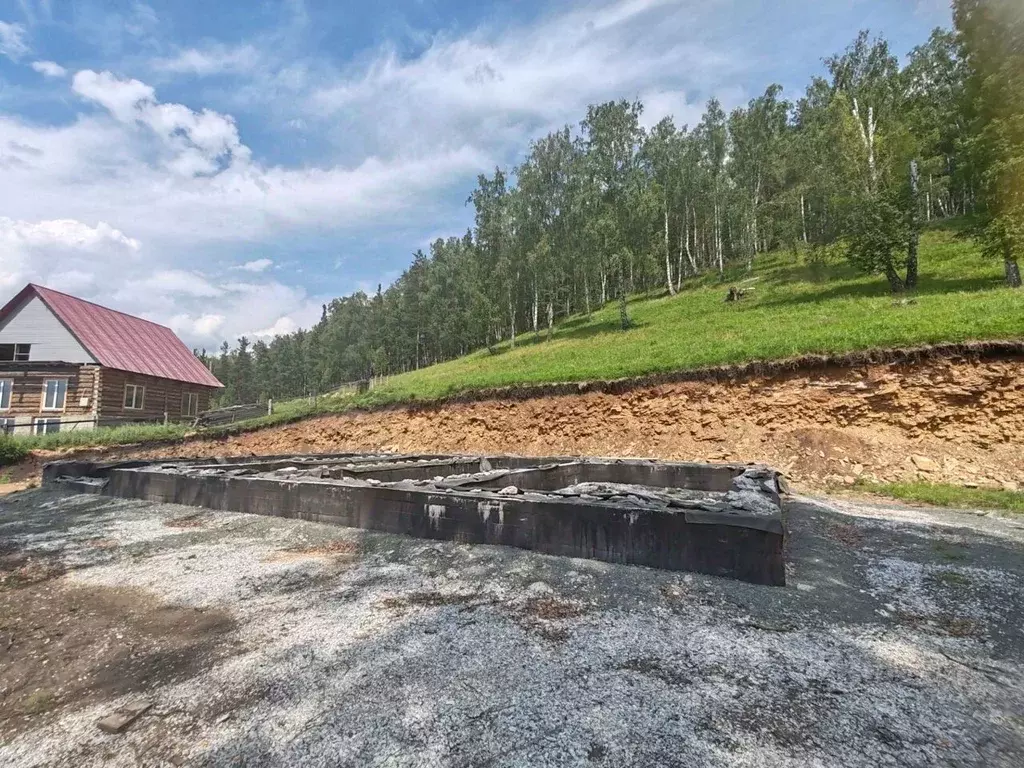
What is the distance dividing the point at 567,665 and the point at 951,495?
7.86 metres

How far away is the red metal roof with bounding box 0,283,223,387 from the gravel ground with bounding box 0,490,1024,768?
2423 cm

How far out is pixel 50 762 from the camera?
2262 mm

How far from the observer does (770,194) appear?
35656mm

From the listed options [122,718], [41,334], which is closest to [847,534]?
[122,718]

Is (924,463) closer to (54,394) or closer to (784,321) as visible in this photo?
(784,321)

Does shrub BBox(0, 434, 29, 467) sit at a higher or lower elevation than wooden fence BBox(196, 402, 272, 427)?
lower

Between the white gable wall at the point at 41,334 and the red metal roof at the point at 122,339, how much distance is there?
0.33m

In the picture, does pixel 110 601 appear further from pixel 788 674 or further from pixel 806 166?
pixel 806 166

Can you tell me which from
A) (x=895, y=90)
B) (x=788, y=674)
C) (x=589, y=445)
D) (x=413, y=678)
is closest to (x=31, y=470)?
(x=589, y=445)

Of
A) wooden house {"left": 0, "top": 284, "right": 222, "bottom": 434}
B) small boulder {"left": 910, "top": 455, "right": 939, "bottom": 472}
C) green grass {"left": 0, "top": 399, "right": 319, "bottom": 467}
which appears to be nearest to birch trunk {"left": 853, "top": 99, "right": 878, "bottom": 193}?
small boulder {"left": 910, "top": 455, "right": 939, "bottom": 472}

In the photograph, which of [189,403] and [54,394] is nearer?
[54,394]

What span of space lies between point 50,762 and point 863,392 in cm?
1187

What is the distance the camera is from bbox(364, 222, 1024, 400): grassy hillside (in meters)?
10.4

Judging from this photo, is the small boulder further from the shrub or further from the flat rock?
the shrub
